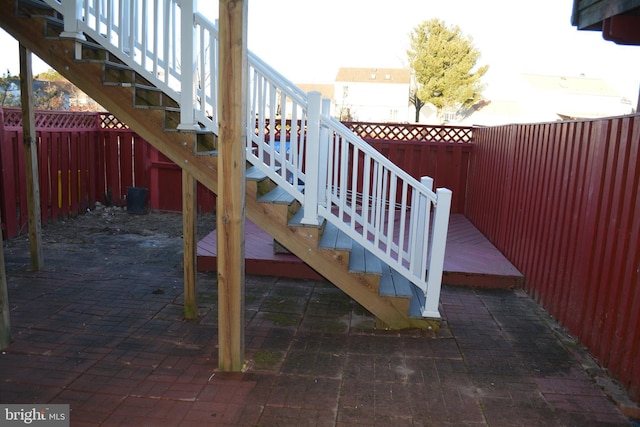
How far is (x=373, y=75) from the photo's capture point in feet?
148

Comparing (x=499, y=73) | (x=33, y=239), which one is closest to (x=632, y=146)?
(x=33, y=239)

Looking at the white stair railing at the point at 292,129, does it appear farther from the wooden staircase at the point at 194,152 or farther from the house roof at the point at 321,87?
the house roof at the point at 321,87

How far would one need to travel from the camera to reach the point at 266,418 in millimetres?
2766

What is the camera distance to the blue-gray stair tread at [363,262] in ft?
13.3

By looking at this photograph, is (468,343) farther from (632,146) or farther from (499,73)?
(499,73)

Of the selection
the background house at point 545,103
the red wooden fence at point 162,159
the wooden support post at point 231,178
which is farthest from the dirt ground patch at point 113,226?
the background house at point 545,103

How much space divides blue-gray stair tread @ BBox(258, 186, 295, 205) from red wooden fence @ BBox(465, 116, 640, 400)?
248 cm

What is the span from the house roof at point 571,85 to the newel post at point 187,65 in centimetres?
4181

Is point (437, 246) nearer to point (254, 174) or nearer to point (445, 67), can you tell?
point (254, 174)

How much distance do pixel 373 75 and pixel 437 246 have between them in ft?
143

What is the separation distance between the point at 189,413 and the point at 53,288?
279 cm

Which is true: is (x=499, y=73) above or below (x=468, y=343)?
above

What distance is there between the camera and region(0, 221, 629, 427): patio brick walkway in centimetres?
285

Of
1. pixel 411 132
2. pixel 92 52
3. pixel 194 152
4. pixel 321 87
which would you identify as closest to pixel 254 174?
pixel 194 152
